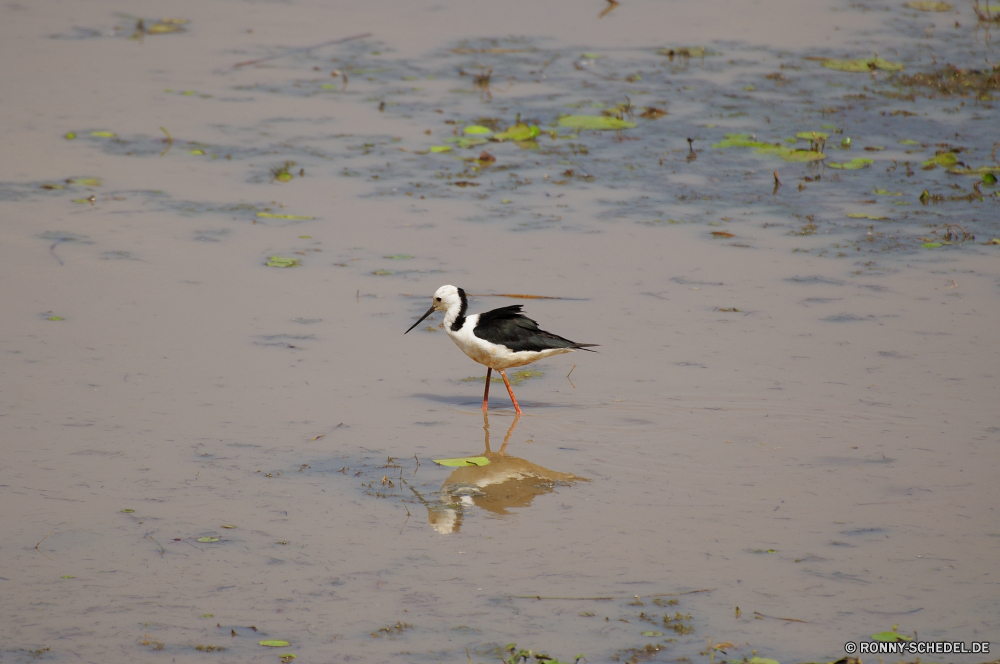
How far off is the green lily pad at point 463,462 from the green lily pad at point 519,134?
6757 mm

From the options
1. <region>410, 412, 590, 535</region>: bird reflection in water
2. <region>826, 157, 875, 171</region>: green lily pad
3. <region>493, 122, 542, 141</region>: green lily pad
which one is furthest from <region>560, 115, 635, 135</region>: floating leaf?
<region>410, 412, 590, 535</region>: bird reflection in water

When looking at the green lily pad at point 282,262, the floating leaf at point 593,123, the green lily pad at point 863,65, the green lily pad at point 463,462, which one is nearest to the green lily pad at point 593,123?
the floating leaf at point 593,123

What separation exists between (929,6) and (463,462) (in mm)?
16785

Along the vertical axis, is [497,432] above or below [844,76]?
below

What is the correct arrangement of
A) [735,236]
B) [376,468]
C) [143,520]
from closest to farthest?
[143,520] < [376,468] < [735,236]

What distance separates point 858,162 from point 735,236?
274 cm

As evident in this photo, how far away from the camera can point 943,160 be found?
38.8 ft

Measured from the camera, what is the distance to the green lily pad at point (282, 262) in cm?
905

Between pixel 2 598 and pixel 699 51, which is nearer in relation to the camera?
pixel 2 598

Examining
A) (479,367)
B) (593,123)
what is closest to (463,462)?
(479,367)

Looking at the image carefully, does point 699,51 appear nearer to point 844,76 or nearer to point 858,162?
point 844,76

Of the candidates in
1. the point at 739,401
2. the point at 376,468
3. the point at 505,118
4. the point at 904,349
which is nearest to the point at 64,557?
the point at 376,468

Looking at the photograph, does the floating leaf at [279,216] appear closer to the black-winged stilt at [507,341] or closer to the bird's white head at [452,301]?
the bird's white head at [452,301]

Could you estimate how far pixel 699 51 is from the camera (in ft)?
54.3
